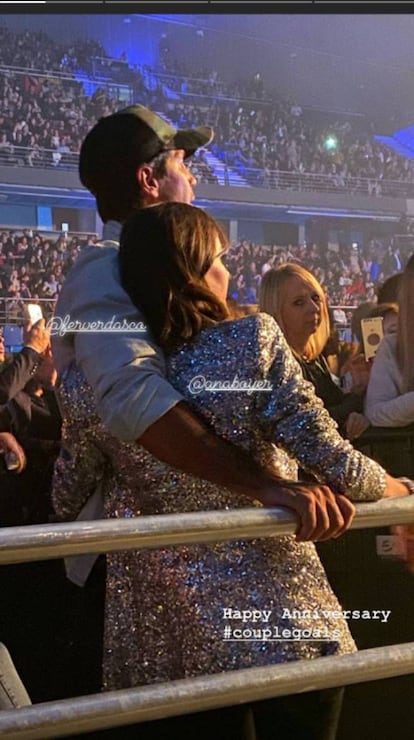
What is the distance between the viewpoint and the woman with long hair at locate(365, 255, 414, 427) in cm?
171

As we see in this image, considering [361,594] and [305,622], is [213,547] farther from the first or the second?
[361,594]

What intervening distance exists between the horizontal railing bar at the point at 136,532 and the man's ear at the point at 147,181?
Answer: 24.1 inches

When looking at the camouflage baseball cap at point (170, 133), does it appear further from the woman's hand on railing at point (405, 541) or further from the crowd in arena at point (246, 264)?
the woman's hand on railing at point (405, 541)

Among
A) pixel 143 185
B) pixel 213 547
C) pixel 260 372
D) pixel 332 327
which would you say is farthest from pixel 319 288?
pixel 213 547

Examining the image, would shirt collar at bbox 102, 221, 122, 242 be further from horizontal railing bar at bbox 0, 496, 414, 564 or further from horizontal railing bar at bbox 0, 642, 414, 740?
horizontal railing bar at bbox 0, 642, 414, 740

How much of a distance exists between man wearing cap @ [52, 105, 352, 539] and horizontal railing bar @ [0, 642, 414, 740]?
0.61 ft

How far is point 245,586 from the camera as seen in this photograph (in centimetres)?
117

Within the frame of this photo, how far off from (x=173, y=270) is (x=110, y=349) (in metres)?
0.15

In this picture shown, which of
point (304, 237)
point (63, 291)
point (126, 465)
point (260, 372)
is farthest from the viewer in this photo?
point (304, 237)

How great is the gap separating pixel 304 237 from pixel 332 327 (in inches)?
7.0

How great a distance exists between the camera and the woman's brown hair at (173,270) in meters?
1.21

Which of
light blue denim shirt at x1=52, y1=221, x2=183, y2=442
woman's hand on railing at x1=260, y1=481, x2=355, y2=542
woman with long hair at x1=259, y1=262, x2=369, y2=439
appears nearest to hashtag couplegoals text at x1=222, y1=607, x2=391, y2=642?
woman's hand on railing at x1=260, y1=481, x2=355, y2=542

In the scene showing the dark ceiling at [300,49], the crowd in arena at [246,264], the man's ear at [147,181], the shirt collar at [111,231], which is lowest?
the crowd in arena at [246,264]

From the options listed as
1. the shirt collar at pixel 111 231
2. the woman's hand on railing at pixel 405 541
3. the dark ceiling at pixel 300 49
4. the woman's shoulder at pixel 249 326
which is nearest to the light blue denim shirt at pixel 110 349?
the shirt collar at pixel 111 231
